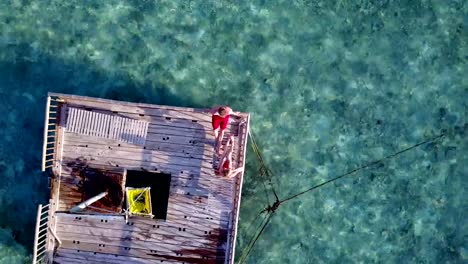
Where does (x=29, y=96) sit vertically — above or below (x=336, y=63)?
below

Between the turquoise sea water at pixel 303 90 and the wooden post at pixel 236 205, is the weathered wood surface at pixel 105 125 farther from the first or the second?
the wooden post at pixel 236 205

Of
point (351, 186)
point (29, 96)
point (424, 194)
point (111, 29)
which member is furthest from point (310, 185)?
point (29, 96)

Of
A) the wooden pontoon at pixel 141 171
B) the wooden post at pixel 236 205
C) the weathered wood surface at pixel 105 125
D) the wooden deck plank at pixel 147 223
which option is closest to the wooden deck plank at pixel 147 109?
the wooden pontoon at pixel 141 171

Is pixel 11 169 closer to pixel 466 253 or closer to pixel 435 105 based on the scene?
pixel 435 105

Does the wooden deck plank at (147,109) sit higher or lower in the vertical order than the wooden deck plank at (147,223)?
higher

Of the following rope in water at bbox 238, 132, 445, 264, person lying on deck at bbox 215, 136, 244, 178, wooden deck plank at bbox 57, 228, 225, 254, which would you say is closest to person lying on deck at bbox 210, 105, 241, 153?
person lying on deck at bbox 215, 136, 244, 178

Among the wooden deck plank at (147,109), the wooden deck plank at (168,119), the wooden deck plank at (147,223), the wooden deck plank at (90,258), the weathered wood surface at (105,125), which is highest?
the wooden deck plank at (147,109)

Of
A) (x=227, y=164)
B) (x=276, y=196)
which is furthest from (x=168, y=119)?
(x=276, y=196)
